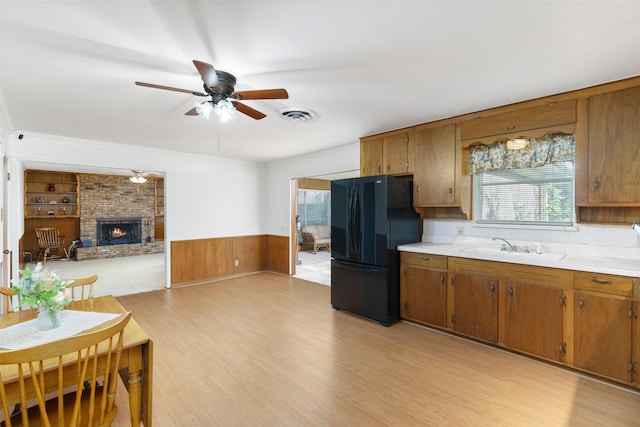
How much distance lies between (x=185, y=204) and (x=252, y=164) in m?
1.69

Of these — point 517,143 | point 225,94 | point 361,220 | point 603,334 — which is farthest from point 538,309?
point 225,94

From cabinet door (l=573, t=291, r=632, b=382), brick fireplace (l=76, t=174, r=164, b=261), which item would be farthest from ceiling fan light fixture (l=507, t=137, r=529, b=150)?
brick fireplace (l=76, t=174, r=164, b=261)

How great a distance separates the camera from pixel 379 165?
13.8 feet

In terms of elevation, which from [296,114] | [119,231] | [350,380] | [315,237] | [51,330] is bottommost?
[350,380]

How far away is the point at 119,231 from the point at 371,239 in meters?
8.40

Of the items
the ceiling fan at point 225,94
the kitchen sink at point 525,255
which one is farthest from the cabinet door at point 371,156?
the ceiling fan at point 225,94

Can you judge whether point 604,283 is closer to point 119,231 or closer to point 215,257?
point 215,257

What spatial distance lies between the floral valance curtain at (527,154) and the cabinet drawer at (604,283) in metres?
1.14

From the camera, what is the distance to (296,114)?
127 inches

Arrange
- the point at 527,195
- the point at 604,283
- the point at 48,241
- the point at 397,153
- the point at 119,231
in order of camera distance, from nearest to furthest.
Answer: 1. the point at 604,283
2. the point at 527,195
3. the point at 397,153
4. the point at 48,241
5. the point at 119,231

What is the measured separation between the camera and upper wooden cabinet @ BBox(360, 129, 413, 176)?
389 cm

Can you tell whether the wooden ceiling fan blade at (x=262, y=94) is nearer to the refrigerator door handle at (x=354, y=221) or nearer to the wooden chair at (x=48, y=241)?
the refrigerator door handle at (x=354, y=221)

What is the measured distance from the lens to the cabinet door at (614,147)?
245 centimetres

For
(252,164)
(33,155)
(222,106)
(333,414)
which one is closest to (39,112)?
(33,155)
